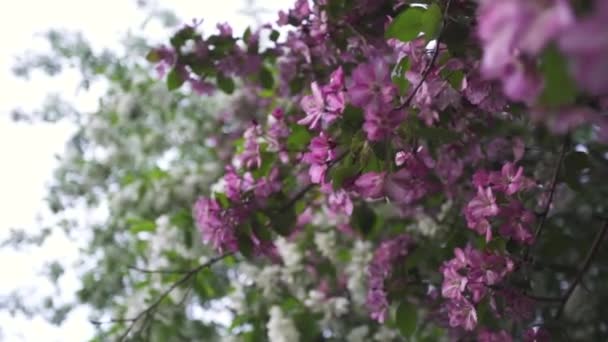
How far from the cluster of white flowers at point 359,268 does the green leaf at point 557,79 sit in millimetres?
1088

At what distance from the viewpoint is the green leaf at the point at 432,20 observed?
66 centimetres

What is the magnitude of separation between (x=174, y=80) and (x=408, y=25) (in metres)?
0.53

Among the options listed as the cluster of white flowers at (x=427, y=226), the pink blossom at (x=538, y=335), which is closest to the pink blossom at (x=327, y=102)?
the pink blossom at (x=538, y=335)

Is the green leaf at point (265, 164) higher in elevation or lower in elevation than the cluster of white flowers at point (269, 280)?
lower

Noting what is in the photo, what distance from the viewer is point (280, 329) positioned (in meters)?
1.29

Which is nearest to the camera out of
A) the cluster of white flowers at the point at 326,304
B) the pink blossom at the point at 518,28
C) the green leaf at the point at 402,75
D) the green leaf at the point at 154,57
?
the pink blossom at the point at 518,28

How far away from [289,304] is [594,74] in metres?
1.17

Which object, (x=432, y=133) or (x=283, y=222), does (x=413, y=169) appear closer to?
(x=432, y=133)

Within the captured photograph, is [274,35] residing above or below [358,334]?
above

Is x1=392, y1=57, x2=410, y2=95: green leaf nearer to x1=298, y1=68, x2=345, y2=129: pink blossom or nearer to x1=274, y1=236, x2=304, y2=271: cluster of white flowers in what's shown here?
x1=298, y1=68, x2=345, y2=129: pink blossom

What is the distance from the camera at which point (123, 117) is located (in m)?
1.80

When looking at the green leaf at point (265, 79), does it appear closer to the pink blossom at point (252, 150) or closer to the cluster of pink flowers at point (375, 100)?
the pink blossom at point (252, 150)

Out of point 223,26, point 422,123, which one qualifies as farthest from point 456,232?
point 223,26

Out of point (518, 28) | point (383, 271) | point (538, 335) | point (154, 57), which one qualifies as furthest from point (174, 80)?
point (518, 28)
